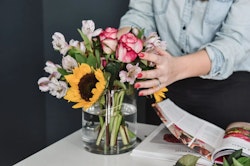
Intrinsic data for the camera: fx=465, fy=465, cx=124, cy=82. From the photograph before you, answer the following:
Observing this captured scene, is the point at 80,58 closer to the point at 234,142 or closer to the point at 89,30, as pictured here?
the point at 89,30

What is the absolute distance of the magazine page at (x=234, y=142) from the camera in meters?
1.07

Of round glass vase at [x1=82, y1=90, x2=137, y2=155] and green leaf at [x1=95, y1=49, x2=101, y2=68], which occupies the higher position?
green leaf at [x1=95, y1=49, x2=101, y2=68]

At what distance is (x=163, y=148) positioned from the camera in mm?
1202

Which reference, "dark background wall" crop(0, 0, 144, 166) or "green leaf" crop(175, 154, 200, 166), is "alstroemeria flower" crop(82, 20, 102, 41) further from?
"dark background wall" crop(0, 0, 144, 166)

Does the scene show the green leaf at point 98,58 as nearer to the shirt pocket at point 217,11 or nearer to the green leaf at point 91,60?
the green leaf at point 91,60

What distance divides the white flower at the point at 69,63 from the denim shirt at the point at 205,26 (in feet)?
1.37

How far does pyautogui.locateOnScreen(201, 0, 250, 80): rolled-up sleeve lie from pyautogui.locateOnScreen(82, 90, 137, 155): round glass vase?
12.1 inches

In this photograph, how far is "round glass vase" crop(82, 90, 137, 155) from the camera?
114 cm

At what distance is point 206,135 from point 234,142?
0.39 ft

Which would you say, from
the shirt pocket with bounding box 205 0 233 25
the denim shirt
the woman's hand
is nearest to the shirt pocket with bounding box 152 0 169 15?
the denim shirt

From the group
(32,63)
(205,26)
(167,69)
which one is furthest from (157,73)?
(32,63)

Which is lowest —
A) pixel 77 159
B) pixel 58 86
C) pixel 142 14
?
pixel 77 159

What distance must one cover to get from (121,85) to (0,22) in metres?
1.01

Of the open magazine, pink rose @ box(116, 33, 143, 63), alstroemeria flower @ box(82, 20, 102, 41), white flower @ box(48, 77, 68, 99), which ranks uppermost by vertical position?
alstroemeria flower @ box(82, 20, 102, 41)
